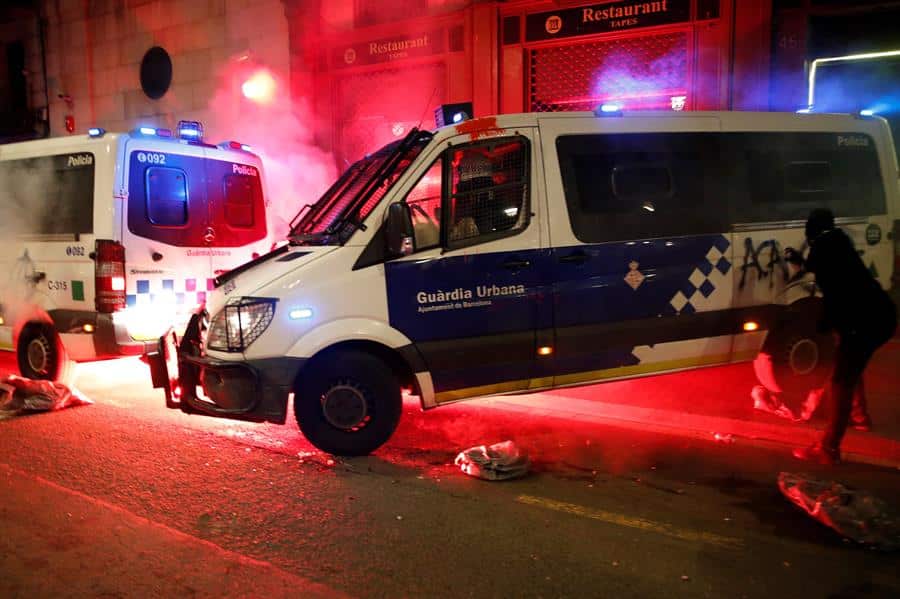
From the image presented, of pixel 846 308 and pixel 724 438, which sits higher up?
pixel 846 308

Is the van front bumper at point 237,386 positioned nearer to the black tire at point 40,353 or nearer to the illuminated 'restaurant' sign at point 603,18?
the black tire at point 40,353

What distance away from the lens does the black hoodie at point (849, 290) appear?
456 centimetres

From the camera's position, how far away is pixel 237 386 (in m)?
4.74

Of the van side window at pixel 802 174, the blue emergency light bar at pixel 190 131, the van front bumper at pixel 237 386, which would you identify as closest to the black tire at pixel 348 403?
the van front bumper at pixel 237 386

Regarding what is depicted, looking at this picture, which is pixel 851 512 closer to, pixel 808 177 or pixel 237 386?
pixel 808 177

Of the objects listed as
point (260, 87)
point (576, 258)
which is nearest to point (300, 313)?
point (576, 258)

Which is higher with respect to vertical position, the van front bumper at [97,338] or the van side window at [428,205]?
the van side window at [428,205]

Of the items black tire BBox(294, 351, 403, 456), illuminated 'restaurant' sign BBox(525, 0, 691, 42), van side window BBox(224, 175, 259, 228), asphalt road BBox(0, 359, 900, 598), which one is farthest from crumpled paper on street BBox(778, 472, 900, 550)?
illuminated 'restaurant' sign BBox(525, 0, 691, 42)

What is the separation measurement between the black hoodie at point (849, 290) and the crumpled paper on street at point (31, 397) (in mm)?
6522

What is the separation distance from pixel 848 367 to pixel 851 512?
1315 mm

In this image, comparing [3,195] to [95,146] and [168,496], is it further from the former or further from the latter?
[168,496]

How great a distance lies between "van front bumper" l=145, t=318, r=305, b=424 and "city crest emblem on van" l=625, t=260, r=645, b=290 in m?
2.51

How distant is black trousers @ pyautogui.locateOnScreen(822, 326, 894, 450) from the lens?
459cm

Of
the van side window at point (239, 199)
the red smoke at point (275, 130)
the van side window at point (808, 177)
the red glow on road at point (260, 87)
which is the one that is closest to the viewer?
the van side window at point (808, 177)
